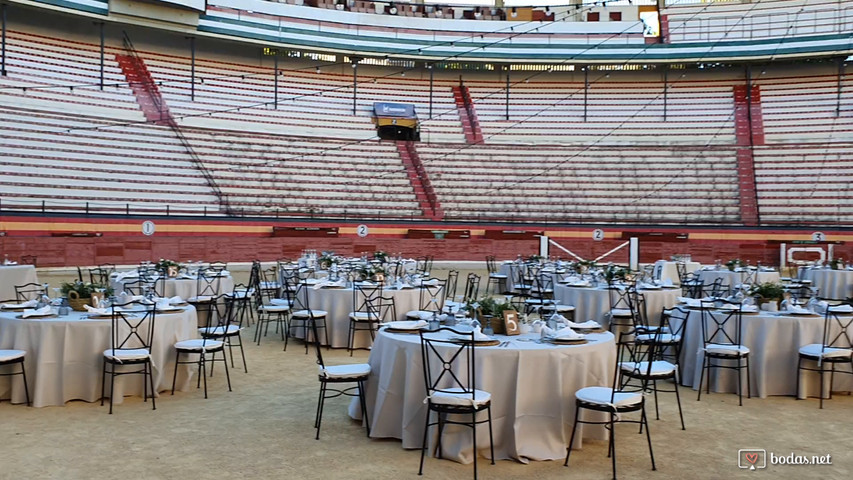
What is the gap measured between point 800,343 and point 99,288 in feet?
28.3

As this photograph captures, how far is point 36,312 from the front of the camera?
7.68 m

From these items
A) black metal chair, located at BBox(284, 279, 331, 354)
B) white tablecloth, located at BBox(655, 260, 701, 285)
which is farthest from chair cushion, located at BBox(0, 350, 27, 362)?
white tablecloth, located at BBox(655, 260, 701, 285)

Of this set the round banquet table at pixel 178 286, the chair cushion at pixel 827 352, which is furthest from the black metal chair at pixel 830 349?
the round banquet table at pixel 178 286

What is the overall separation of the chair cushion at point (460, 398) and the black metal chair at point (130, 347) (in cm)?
352

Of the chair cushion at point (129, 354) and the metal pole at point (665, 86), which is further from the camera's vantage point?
the metal pole at point (665, 86)

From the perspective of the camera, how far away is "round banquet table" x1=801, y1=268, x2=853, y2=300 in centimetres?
1727

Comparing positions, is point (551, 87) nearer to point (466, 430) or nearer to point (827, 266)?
point (827, 266)

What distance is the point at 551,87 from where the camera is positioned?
3600 centimetres

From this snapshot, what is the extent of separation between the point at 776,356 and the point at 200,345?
6806 millimetres

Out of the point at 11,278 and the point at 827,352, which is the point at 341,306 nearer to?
the point at 827,352

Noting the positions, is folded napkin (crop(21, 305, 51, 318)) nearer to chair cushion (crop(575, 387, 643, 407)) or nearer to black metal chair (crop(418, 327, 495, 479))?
black metal chair (crop(418, 327, 495, 479))

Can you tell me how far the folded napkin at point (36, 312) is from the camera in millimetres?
7582

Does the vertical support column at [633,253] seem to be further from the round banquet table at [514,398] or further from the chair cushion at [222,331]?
the round banquet table at [514,398]

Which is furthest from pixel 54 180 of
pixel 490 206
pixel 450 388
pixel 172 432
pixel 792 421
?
pixel 792 421
